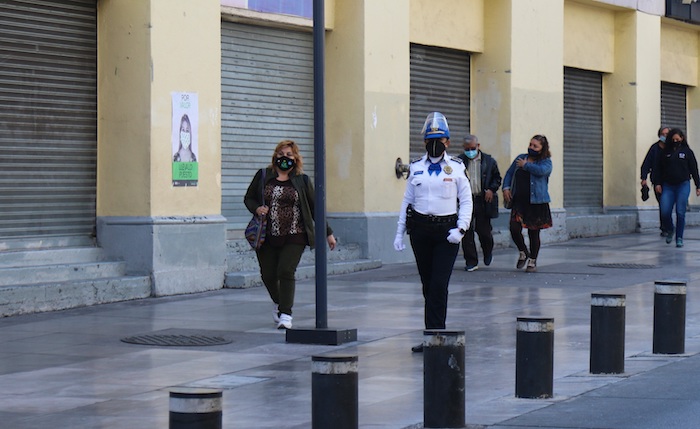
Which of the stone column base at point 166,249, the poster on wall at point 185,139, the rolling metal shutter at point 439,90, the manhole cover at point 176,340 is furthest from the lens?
the rolling metal shutter at point 439,90

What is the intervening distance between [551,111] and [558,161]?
0.96 m

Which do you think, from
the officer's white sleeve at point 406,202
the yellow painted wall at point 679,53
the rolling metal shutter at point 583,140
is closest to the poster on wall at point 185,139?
the officer's white sleeve at point 406,202

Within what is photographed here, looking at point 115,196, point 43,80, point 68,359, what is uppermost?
point 43,80

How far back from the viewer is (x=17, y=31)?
46.7ft

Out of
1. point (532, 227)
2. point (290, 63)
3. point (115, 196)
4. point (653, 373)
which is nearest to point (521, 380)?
point (653, 373)

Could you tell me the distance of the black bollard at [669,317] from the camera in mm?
10039

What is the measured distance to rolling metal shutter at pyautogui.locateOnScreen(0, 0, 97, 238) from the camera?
14172 millimetres

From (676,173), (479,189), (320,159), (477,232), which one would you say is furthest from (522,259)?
(320,159)

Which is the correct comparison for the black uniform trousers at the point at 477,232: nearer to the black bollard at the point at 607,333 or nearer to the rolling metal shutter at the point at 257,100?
the rolling metal shutter at the point at 257,100

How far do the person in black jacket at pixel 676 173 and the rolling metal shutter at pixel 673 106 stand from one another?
890 cm

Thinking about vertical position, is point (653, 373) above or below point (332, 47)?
below

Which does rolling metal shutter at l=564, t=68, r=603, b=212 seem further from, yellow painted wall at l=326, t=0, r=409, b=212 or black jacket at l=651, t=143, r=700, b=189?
yellow painted wall at l=326, t=0, r=409, b=212

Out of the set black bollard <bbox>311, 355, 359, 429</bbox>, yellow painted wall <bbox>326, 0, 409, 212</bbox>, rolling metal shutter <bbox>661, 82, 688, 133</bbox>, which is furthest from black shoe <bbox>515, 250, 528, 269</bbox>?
rolling metal shutter <bbox>661, 82, 688, 133</bbox>

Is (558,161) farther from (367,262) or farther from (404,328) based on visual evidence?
(404,328)
